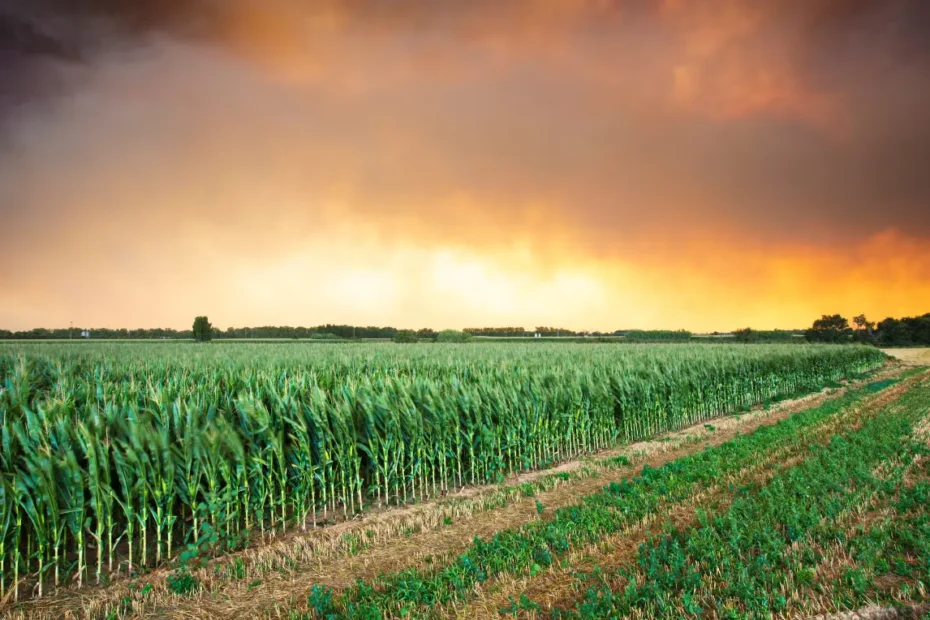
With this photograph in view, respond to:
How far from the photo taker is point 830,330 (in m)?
102

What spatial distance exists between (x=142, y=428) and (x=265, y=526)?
2888 millimetres

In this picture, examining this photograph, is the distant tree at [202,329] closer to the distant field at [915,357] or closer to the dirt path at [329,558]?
the dirt path at [329,558]

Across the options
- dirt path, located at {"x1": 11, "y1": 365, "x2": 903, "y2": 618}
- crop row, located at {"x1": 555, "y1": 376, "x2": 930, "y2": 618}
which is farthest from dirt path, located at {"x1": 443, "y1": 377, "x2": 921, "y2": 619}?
dirt path, located at {"x1": 11, "y1": 365, "x2": 903, "y2": 618}

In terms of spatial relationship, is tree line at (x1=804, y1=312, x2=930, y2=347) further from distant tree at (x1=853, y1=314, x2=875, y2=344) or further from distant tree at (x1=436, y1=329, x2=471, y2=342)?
distant tree at (x1=436, y1=329, x2=471, y2=342)

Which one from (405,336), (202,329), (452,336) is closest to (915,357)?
(452,336)

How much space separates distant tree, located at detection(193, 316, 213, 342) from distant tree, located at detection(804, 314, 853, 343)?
131084mm

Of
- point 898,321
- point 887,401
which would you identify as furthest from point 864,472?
point 898,321

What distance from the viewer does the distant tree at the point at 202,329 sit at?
100 metres

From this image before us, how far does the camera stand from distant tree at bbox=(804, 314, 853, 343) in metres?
98.6

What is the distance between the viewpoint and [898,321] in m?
106

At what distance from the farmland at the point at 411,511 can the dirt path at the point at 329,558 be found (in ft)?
0.13

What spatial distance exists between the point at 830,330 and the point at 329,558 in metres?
126

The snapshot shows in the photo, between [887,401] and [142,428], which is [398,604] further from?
[887,401]

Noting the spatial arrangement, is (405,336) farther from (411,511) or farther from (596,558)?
(596,558)
